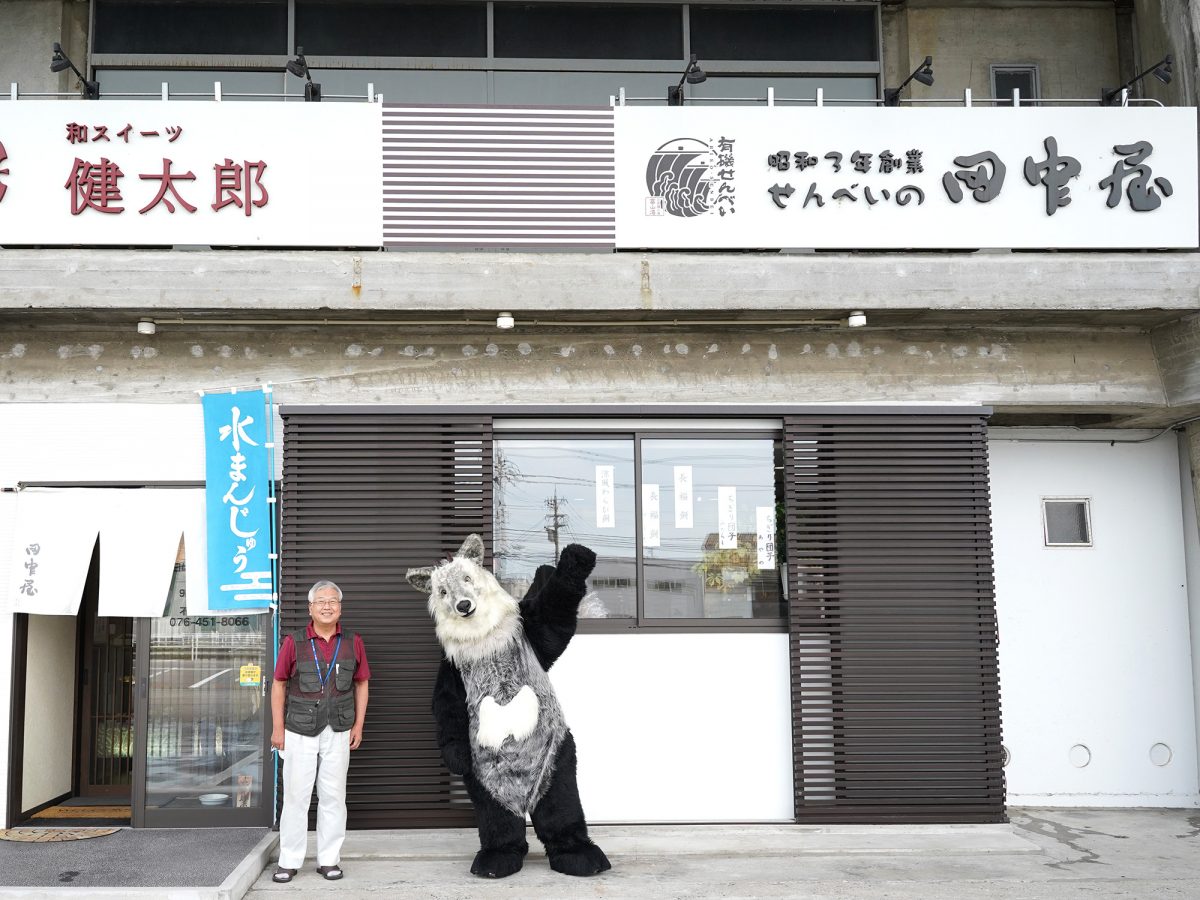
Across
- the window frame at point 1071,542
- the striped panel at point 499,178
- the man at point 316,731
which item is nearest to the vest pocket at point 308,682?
the man at point 316,731

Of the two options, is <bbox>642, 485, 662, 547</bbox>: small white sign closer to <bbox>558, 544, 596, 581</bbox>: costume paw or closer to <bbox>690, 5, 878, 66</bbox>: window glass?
<bbox>558, 544, 596, 581</bbox>: costume paw

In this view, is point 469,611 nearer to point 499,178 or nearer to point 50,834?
point 499,178

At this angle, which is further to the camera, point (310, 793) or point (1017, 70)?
point (1017, 70)

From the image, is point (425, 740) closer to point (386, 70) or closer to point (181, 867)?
point (181, 867)

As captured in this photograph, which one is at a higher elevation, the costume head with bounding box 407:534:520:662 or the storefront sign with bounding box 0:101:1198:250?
the storefront sign with bounding box 0:101:1198:250

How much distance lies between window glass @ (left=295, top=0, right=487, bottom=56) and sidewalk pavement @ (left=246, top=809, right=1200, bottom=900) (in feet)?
20.2

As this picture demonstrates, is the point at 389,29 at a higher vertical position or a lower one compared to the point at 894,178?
higher

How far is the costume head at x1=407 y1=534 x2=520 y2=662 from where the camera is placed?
20.4 ft

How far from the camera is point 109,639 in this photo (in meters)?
8.69

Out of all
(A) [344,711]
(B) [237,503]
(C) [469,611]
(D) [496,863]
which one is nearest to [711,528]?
(C) [469,611]

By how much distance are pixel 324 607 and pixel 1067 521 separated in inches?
228

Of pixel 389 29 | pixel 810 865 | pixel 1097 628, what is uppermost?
pixel 389 29

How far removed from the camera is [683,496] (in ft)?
24.4

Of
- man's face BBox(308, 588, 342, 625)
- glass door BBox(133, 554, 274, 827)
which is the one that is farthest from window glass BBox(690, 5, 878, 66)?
glass door BBox(133, 554, 274, 827)
